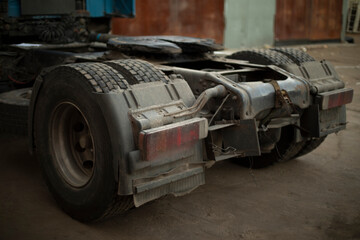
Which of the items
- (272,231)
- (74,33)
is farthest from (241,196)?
(74,33)

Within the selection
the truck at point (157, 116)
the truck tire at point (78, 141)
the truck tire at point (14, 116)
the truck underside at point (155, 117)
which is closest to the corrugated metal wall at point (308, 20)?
the truck at point (157, 116)

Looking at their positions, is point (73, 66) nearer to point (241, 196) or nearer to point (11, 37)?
point (241, 196)

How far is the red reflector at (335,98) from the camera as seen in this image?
3629mm

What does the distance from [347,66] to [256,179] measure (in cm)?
846

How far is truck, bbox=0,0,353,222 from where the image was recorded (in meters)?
2.80

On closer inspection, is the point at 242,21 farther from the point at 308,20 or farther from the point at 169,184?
the point at 169,184

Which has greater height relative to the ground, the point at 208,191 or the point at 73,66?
the point at 73,66

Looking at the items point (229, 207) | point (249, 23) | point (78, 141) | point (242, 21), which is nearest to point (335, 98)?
point (229, 207)

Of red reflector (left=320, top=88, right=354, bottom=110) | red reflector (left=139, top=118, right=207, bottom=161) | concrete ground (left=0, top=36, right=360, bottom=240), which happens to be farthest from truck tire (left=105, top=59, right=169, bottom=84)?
red reflector (left=320, top=88, right=354, bottom=110)

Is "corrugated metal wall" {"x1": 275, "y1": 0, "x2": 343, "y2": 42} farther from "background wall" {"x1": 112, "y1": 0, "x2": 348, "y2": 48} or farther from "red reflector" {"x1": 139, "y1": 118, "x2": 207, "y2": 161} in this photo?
"red reflector" {"x1": 139, "y1": 118, "x2": 207, "y2": 161}

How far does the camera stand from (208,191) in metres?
3.85

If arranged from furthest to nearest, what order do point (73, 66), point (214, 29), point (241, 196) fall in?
point (214, 29) → point (241, 196) → point (73, 66)

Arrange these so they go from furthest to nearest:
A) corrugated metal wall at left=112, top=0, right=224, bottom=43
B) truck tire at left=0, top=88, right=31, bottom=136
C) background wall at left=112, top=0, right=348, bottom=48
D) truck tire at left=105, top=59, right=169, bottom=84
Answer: background wall at left=112, top=0, right=348, bottom=48 < corrugated metal wall at left=112, top=0, right=224, bottom=43 < truck tire at left=0, top=88, right=31, bottom=136 < truck tire at left=105, top=59, right=169, bottom=84

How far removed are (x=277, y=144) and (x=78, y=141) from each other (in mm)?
1835
